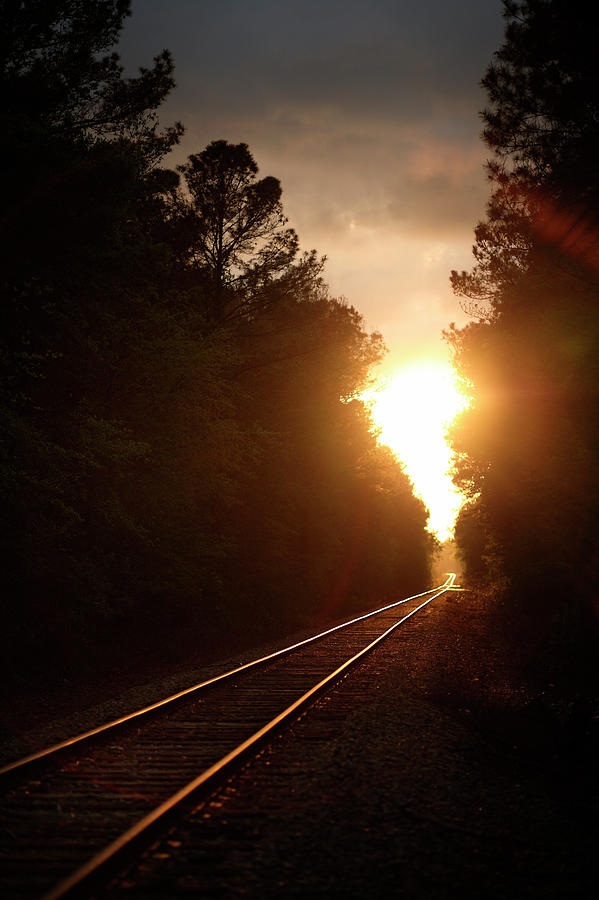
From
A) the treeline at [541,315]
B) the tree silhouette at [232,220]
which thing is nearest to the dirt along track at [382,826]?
the treeline at [541,315]

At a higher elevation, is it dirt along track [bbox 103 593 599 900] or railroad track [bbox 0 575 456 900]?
dirt along track [bbox 103 593 599 900]

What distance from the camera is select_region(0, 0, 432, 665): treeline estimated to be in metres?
12.4

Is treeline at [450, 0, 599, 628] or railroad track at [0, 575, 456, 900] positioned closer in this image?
railroad track at [0, 575, 456, 900]

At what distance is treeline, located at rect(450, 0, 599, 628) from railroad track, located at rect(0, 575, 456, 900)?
9730 mm

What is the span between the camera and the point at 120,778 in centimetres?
649

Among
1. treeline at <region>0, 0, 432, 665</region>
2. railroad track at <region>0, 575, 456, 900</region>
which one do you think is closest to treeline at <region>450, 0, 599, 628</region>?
treeline at <region>0, 0, 432, 665</region>

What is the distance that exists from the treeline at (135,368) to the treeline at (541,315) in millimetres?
6954

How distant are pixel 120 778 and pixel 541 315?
14899 millimetres

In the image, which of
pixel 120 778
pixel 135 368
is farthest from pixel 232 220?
pixel 120 778

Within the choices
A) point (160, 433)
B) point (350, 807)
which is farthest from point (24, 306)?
point (350, 807)

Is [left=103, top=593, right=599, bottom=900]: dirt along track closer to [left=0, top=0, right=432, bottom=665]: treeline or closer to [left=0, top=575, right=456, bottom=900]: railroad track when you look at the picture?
[left=0, top=575, right=456, bottom=900]: railroad track

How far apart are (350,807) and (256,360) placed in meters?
21.1

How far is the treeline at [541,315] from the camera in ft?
42.0

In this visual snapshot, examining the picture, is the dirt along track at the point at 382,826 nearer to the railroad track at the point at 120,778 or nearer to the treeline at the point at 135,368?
the railroad track at the point at 120,778
